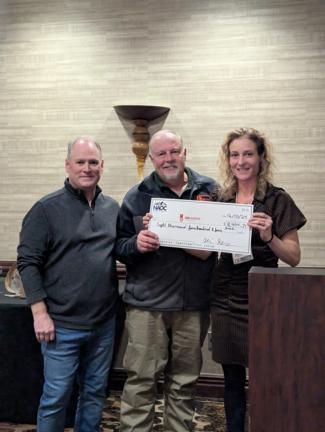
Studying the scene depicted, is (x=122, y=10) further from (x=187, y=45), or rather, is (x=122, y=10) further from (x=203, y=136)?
(x=203, y=136)

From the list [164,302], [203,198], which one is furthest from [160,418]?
[203,198]

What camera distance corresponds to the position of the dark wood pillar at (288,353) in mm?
921

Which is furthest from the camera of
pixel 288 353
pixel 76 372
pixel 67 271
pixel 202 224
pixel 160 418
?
pixel 160 418

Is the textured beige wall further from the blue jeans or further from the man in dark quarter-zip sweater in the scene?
the blue jeans

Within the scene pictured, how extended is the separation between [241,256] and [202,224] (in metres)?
0.19

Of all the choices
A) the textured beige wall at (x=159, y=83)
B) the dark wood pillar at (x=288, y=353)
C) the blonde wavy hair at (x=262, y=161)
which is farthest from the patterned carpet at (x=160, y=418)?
the dark wood pillar at (x=288, y=353)

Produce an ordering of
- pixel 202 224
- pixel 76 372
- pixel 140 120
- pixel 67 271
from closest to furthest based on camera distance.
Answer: pixel 202 224 < pixel 67 271 < pixel 76 372 < pixel 140 120

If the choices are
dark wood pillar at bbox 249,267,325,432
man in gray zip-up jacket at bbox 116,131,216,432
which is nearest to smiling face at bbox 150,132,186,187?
man in gray zip-up jacket at bbox 116,131,216,432

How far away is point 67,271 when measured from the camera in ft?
6.34

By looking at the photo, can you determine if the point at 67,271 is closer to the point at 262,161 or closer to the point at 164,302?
the point at 164,302

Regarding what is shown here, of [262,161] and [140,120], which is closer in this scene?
[262,161]

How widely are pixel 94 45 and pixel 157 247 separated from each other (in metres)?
1.88

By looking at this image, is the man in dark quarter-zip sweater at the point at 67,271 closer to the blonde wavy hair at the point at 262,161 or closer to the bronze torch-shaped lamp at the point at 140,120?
the blonde wavy hair at the point at 262,161

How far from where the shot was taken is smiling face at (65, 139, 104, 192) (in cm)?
196
